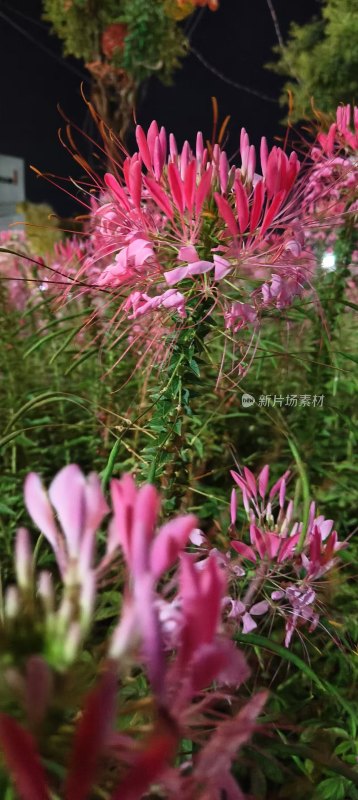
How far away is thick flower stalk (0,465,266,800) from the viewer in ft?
0.28

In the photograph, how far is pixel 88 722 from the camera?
0.28 feet

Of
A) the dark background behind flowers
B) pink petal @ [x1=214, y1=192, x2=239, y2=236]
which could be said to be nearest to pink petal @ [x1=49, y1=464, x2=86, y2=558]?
pink petal @ [x1=214, y1=192, x2=239, y2=236]

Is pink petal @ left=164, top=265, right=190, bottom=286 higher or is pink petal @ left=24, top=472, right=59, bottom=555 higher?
pink petal @ left=164, top=265, right=190, bottom=286

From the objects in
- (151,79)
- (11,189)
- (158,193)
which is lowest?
(158,193)

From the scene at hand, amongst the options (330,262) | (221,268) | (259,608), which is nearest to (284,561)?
(259,608)

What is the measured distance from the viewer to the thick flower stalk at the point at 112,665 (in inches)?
3.4

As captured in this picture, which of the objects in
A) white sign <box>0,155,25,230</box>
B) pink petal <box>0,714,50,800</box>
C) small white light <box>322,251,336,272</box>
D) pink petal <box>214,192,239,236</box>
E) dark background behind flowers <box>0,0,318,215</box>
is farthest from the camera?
white sign <box>0,155,25,230</box>

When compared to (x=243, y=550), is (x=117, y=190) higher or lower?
higher

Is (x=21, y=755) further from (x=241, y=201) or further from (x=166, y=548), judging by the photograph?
(x=241, y=201)

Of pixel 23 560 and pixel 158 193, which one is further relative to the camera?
pixel 158 193

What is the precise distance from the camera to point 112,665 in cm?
10

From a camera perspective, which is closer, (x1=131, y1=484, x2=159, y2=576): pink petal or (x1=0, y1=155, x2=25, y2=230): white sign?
(x1=131, y1=484, x2=159, y2=576): pink petal

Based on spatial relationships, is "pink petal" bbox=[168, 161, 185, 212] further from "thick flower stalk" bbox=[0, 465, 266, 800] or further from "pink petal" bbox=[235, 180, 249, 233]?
"thick flower stalk" bbox=[0, 465, 266, 800]

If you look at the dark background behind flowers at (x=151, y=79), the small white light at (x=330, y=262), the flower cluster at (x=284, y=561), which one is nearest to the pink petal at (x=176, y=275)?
the flower cluster at (x=284, y=561)
